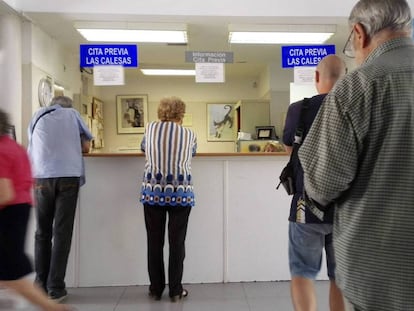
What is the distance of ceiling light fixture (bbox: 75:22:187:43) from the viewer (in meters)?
3.87

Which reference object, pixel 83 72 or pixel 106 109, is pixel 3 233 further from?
pixel 106 109

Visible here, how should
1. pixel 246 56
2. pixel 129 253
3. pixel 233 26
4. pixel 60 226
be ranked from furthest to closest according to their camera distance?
pixel 246 56 < pixel 233 26 < pixel 129 253 < pixel 60 226

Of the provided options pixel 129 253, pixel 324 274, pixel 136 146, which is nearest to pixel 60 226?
pixel 129 253

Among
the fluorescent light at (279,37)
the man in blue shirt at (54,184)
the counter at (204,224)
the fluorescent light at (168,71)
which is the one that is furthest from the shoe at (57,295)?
the fluorescent light at (168,71)

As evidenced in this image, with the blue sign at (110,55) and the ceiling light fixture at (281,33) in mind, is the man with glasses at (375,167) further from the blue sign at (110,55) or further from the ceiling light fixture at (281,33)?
the blue sign at (110,55)

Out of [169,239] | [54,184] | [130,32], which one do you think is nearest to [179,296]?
[169,239]

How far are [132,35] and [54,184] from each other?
6.30 ft

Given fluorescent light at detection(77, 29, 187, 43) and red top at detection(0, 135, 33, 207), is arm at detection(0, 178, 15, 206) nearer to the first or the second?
red top at detection(0, 135, 33, 207)

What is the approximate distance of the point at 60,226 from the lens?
2.87 metres

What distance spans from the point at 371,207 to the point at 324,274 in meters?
2.56

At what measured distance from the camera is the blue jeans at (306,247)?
76.8 inches

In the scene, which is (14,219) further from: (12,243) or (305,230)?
(305,230)

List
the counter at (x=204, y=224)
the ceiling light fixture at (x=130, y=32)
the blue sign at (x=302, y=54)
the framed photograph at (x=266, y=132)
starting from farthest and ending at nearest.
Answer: the framed photograph at (x=266, y=132), the blue sign at (x=302, y=54), the ceiling light fixture at (x=130, y=32), the counter at (x=204, y=224)

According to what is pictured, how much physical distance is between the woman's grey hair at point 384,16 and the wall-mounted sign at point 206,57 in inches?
118
